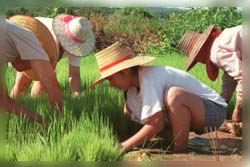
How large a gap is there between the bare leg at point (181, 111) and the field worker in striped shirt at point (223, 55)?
21cm

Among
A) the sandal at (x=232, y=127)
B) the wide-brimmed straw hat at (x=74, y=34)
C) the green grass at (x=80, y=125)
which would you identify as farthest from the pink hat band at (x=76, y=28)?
the sandal at (x=232, y=127)

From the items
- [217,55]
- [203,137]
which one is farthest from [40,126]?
[217,55]

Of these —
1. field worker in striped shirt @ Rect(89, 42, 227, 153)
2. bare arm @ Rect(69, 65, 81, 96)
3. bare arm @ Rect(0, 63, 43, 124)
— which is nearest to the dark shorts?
field worker in striped shirt @ Rect(89, 42, 227, 153)

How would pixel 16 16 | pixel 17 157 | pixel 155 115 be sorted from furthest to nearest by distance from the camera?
pixel 16 16, pixel 155 115, pixel 17 157

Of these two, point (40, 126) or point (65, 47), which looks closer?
point (40, 126)

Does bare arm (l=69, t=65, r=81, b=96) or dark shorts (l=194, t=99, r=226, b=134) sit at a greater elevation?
bare arm (l=69, t=65, r=81, b=96)

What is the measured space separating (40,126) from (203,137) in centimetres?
63

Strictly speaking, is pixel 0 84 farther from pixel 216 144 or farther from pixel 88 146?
pixel 216 144

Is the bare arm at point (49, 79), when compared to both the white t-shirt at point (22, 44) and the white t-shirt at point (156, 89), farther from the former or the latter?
the white t-shirt at point (156, 89)

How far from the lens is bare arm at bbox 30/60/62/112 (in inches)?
82.4

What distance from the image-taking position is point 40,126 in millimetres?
2027

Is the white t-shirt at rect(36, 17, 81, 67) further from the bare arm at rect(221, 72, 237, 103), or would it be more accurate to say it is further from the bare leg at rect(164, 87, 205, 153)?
the bare arm at rect(221, 72, 237, 103)

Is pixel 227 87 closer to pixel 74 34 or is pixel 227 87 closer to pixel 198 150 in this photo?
pixel 198 150

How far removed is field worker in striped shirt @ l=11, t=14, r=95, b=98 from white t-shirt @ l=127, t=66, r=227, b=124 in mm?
250
